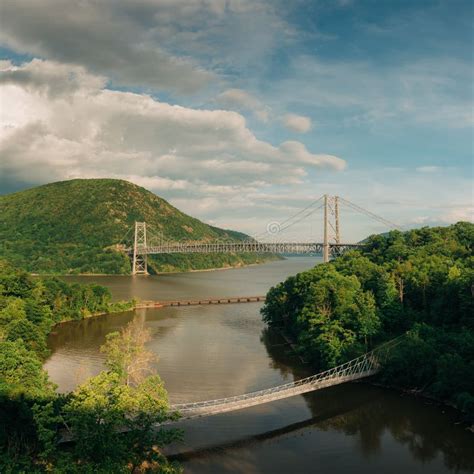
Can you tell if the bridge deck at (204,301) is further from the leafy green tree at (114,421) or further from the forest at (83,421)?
the leafy green tree at (114,421)

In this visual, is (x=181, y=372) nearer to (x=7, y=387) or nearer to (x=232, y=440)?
(x=232, y=440)

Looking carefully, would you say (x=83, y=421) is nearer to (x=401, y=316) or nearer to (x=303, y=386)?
(x=303, y=386)

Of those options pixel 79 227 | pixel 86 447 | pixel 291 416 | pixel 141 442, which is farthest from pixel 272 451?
pixel 79 227

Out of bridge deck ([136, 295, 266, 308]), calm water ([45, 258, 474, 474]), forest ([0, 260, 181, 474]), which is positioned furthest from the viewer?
bridge deck ([136, 295, 266, 308])

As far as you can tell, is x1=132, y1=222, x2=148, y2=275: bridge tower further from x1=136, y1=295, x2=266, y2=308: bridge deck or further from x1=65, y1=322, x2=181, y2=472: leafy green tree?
x1=65, y1=322, x2=181, y2=472: leafy green tree

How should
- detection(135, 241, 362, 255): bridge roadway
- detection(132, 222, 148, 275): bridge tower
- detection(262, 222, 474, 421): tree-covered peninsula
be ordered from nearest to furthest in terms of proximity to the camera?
1. detection(262, 222, 474, 421): tree-covered peninsula
2. detection(135, 241, 362, 255): bridge roadway
3. detection(132, 222, 148, 275): bridge tower

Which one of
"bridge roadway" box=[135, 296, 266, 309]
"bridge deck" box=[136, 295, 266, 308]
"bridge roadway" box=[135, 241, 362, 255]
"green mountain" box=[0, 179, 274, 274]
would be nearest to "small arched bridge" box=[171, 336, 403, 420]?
"bridge roadway" box=[135, 296, 266, 309]

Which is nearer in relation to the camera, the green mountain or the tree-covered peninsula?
the tree-covered peninsula
